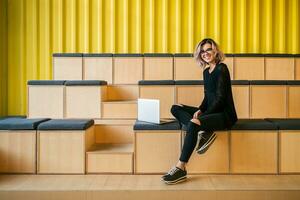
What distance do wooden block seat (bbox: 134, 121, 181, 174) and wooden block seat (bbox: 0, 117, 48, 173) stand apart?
0.76 m

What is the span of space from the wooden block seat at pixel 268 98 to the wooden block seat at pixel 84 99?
1.34 m

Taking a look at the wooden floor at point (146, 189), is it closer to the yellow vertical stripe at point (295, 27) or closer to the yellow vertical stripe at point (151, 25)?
the yellow vertical stripe at point (151, 25)

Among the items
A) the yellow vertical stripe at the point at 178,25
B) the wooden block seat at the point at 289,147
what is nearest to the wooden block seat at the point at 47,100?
the yellow vertical stripe at the point at 178,25

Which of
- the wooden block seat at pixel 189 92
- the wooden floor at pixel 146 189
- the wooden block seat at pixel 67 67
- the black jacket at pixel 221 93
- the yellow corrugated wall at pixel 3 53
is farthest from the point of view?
the yellow corrugated wall at pixel 3 53

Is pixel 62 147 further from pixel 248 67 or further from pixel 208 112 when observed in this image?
pixel 248 67

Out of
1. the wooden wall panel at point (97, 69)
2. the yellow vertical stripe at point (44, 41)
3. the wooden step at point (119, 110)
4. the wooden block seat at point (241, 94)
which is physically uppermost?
the yellow vertical stripe at point (44, 41)

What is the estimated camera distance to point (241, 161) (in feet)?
7.79

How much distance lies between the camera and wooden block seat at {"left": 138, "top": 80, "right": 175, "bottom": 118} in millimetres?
2824

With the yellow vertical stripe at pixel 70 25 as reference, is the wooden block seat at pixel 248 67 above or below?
below

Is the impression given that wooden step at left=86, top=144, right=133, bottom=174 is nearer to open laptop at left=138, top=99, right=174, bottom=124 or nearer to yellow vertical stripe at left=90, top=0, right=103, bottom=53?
open laptop at left=138, top=99, right=174, bottom=124

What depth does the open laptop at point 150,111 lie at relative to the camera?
239 cm

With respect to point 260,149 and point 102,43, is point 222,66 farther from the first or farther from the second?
point 102,43

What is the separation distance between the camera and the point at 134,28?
368cm

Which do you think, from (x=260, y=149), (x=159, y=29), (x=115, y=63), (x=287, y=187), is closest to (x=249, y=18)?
(x=159, y=29)
